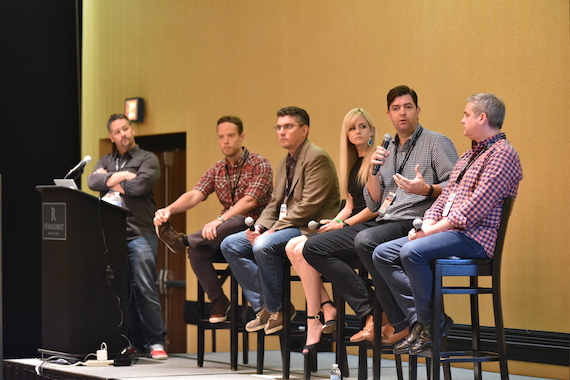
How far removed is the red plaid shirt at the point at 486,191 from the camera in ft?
10.8

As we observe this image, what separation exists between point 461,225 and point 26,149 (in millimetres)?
4482

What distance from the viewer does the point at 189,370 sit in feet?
15.3

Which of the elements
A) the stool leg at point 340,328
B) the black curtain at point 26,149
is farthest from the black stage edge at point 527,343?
the black curtain at point 26,149

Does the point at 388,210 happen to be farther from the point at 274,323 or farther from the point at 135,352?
the point at 135,352

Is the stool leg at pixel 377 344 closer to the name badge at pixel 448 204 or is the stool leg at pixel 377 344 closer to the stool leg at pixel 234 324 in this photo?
the name badge at pixel 448 204

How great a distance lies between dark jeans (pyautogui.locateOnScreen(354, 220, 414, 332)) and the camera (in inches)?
142

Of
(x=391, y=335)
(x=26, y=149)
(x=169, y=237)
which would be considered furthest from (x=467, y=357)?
(x=26, y=149)

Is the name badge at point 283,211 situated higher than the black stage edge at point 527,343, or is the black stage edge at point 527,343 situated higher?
the name badge at point 283,211

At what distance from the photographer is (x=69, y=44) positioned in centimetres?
712

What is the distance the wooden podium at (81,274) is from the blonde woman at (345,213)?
1283mm

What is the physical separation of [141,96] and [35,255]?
68.6 inches

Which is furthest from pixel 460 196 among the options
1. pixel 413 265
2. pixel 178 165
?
pixel 178 165

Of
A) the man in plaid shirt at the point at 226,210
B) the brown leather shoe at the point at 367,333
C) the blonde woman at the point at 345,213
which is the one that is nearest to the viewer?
the brown leather shoe at the point at 367,333

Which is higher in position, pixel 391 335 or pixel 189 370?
pixel 391 335
